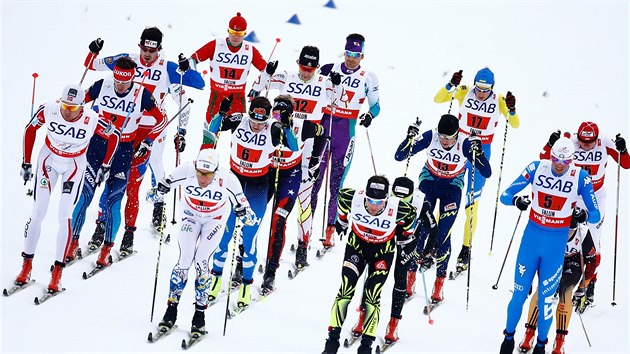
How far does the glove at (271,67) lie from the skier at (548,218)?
10.7 feet

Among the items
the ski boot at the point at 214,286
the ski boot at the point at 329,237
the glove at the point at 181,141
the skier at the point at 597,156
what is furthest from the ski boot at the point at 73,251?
the skier at the point at 597,156

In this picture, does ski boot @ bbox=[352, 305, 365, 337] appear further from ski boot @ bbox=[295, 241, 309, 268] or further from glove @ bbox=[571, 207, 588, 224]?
glove @ bbox=[571, 207, 588, 224]

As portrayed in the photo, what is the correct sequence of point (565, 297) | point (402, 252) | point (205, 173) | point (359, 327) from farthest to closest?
point (565, 297)
point (359, 327)
point (402, 252)
point (205, 173)

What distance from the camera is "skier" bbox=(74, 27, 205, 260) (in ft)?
39.9

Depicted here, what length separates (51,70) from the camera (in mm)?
17656

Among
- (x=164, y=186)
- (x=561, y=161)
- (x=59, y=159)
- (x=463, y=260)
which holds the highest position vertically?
(x=561, y=161)

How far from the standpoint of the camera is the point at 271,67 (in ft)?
41.1

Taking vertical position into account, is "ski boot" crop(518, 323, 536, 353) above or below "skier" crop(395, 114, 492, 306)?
below

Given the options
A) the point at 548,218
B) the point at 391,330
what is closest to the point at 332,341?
the point at 391,330

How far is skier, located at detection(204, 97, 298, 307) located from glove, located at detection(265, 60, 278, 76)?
1.41 meters

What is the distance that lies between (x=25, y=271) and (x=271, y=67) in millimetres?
3422

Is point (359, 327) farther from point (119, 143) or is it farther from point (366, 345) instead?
point (119, 143)

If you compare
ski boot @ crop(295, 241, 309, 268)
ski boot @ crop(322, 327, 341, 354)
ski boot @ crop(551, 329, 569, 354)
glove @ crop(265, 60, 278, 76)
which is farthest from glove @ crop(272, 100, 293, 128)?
ski boot @ crop(551, 329, 569, 354)

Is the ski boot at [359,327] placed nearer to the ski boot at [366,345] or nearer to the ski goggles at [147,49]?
the ski boot at [366,345]
